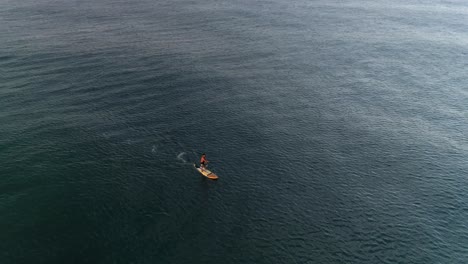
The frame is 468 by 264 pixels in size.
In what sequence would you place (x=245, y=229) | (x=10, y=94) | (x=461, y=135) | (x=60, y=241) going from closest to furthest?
(x=60, y=241)
(x=245, y=229)
(x=461, y=135)
(x=10, y=94)

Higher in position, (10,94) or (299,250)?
(10,94)

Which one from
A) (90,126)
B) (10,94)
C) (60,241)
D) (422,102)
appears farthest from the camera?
(422,102)

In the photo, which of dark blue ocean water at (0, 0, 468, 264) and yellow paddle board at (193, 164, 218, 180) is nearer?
dark blue ocean water at (0, 0, 468, 264)

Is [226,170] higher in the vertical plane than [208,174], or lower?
lower

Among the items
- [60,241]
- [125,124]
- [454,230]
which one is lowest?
[454,230]

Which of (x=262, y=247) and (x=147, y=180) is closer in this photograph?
(x=262, y=247)

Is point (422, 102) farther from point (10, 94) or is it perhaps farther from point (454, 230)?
point (10, 94)

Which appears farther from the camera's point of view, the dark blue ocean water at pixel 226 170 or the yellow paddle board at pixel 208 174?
the yellow paddle board at pixel 208 174

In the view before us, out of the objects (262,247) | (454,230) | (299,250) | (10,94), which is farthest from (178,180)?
(10,94)

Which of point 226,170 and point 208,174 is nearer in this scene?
point 208,174
